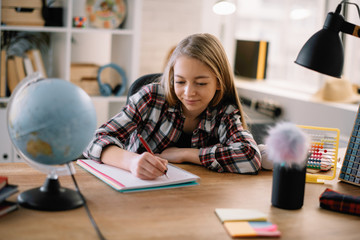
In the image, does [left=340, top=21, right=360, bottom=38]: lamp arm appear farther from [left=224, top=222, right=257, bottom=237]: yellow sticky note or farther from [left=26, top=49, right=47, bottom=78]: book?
[left=26, top=49, right=47, bottom=78]: book

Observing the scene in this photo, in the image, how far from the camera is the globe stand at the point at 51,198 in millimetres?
1057

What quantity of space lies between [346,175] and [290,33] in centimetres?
300

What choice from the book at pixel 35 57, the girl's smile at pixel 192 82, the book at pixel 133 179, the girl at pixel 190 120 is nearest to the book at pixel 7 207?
the book at pixel 133 179

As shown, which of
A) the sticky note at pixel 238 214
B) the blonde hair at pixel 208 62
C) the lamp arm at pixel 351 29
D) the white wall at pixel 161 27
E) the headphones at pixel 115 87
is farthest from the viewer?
the white wall at pixel 161 27

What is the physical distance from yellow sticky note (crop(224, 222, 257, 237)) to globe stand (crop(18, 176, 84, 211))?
359 millimetres

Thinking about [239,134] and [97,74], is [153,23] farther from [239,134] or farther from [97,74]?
[239,134]

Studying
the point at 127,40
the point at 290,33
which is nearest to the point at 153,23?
the point at 127,40

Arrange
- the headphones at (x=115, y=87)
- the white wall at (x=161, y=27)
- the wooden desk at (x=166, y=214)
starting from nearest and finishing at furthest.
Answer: the wooden desk at (x=166, y=214) → the headphones at (x=115, y=87) → the white wall at (x=161, y=27)

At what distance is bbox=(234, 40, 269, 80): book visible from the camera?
13.9 ft

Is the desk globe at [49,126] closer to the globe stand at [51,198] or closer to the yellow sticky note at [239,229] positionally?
the globe stand at [51,198]

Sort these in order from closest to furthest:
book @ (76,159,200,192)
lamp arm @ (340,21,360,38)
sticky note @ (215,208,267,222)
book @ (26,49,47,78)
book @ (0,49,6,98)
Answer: sticky note @ (215,208,267,222), book @ (76,159,200,192), lamp arm @ (340,21,360,38), book @ (0,49,6,98), book @ (26,49,47,78)

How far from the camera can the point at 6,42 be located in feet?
9.93

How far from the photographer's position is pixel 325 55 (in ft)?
4.36

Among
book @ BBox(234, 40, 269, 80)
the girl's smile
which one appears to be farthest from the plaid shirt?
book @ BBox(234, 40, 269, 80)
